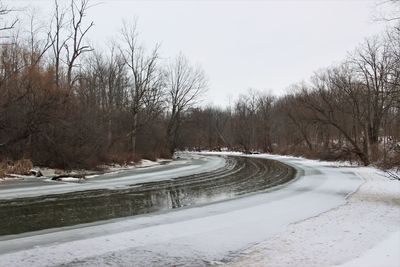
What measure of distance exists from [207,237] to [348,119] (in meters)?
55.2

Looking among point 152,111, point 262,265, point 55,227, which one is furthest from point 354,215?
point 152,111

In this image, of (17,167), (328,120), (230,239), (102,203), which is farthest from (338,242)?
(328,120)

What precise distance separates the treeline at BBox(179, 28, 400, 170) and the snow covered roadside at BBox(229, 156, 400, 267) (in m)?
3.71

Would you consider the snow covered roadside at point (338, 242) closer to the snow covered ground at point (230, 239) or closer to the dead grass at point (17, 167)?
the snow covered ground at point (230, 239)

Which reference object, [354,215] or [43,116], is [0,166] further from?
[354,215]

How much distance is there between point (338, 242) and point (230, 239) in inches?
93.9

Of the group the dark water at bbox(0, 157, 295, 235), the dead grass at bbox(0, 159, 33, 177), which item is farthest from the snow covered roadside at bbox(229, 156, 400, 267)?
the dead grass at bbox(0, 159, 33, 177)

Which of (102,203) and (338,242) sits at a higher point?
(102,203)

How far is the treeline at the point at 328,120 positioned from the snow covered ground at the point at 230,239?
4.77m

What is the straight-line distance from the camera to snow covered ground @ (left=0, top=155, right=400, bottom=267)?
8.25 m

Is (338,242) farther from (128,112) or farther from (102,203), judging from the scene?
(128,112)

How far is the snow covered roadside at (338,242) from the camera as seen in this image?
812 cm

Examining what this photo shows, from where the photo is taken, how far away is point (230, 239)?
10188 mm

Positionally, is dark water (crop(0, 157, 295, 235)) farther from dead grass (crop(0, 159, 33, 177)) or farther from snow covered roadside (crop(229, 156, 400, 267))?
dead grass (crop(0, 159, 33, 177))
